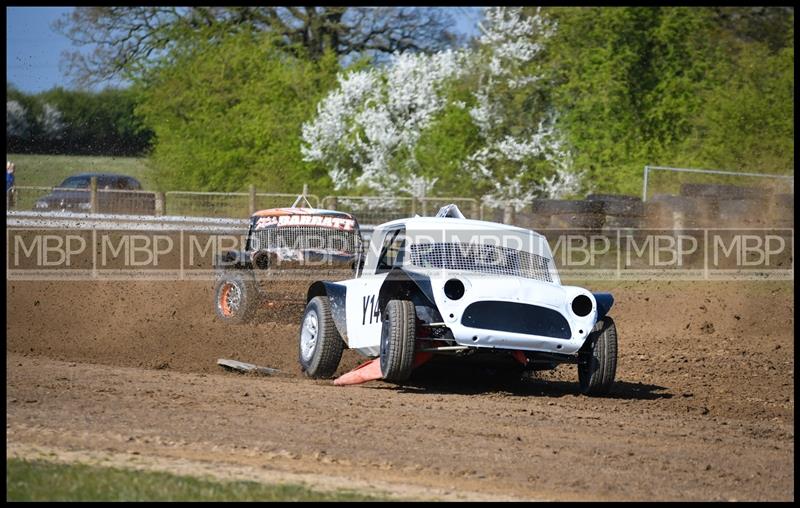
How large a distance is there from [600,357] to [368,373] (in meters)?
2.11

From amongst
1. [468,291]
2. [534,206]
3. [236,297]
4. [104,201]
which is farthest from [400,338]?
[104,201]

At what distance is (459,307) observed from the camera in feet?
30.5

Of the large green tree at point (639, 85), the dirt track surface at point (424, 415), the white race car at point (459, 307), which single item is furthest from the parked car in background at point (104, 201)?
the white race car at point (459, 307)

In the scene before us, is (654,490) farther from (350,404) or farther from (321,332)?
(321,332)

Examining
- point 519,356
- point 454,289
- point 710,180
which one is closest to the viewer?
point 454,289

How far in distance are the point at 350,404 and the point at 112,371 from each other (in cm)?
293

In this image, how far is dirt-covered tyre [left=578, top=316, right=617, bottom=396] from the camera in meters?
9.63

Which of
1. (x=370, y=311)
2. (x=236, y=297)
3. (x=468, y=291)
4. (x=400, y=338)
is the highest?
(x=468, y=291)

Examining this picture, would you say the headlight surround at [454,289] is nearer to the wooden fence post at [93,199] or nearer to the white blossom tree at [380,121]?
the wooden fence post at [93,199]

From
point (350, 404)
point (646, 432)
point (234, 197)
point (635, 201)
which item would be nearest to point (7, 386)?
point (350, 404)

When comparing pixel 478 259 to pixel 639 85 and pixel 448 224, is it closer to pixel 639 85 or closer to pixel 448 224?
pixel 448 224

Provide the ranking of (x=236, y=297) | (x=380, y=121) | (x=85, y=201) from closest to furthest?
1. (x=236, y=297)
2. (x=85, y=201)
3. (x=380, y=121)

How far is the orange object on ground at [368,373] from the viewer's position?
31.6ft

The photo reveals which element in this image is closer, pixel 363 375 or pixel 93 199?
pixel 363 375
